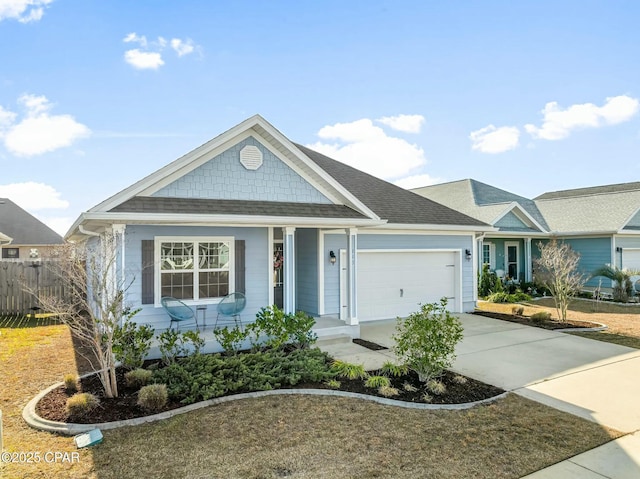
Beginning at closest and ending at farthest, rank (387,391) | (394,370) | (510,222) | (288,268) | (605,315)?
(387,391), (394,370), (288,268), (605,315), (510,222)

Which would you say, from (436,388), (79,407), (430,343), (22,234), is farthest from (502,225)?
(22,234)

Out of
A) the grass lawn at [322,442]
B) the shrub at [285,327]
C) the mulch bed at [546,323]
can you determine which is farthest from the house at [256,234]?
the grass lawn at [322,442]

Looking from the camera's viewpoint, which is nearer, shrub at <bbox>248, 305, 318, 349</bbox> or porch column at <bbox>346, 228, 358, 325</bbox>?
shrub at <bbox>248, 305, 318, 349</bbox>

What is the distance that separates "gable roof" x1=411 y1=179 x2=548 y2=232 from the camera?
1905 cm

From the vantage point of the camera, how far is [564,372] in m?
7.71

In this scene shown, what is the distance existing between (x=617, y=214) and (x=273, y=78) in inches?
653

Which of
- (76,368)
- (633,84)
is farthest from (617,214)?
(76,368)

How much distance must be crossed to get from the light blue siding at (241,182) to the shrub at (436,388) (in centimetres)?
529

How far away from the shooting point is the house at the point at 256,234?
884cm

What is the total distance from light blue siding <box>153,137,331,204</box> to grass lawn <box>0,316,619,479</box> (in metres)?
4.69

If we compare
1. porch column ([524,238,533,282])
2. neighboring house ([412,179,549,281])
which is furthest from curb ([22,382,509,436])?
porch column ([524,238,533,282])

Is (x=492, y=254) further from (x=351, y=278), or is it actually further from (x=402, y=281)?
(x=351, y=278)

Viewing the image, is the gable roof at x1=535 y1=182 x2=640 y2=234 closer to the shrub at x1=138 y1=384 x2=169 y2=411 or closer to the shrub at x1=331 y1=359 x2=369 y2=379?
the shrub at x1=331 y1=359 x2=369 y2=379

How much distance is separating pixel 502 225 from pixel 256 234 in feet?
42.4
